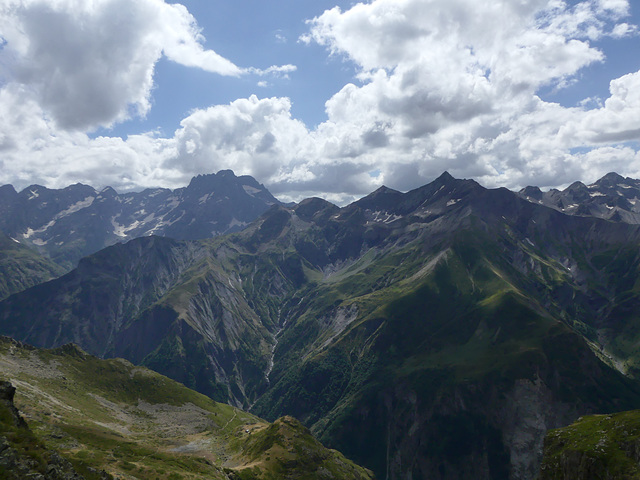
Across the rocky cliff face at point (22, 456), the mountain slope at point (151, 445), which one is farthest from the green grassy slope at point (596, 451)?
the rocky cliff face at point (22, 456)

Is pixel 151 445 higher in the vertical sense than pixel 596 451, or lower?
lower

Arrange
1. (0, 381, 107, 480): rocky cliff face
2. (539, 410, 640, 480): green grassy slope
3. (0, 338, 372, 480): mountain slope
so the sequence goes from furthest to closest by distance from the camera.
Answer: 1. (0, 338, 372, 480): mountain slope
2. (539, 410, 640, 480): green grassy slope
3. (0, 381, 107, 480): rocky cliff face

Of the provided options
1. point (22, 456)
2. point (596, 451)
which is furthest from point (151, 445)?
point (596, 451)

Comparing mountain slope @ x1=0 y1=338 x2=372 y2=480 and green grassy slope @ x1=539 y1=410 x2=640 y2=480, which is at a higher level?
green grassy slope @ x1=539 y1=410 x2=640 y2=480

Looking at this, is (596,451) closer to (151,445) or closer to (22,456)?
(22,456)

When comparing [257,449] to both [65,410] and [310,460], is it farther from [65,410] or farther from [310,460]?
[65,410]

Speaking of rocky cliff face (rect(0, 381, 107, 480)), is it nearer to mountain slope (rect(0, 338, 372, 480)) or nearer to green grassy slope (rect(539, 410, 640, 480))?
mountain slope (rect(0, 338, 372, 480))

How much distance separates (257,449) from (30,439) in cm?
13282

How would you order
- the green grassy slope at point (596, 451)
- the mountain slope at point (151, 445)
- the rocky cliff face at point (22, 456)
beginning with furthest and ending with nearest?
the mountain slope at point (151, 445), the green grassy slope at point (596, 451), the rocky cliff face at point (22, 456)

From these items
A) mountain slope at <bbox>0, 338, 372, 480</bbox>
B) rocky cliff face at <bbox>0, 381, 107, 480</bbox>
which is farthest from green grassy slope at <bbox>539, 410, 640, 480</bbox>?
rocky cliff face at <bbox>0, 381, 107, 480</bbox>

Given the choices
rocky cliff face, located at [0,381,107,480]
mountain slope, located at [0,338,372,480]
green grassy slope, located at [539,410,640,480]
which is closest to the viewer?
rocky cliff face, located at [0,381,107,480]

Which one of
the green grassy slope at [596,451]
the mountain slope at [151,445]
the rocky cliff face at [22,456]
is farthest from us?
the mountain slope at [151,445]

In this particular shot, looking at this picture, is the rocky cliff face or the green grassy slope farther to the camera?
the green grassy slope

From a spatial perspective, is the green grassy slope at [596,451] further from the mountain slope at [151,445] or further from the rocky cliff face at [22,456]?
the rocky cliff face at [22,456]
